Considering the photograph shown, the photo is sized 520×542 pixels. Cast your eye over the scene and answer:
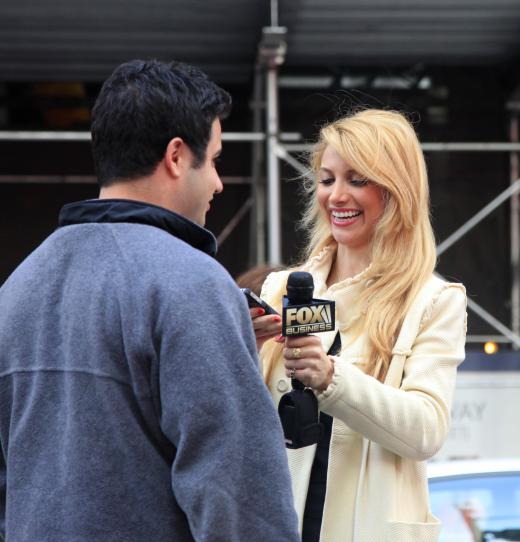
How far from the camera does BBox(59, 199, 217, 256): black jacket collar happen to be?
1942 millimetres

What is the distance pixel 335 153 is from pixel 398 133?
167mm

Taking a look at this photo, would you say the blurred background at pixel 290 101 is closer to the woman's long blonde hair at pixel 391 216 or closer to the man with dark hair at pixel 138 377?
the woman's long blonde hair at pixel 391 216

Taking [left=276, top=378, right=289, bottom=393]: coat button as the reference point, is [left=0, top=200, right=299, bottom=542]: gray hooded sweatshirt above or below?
above

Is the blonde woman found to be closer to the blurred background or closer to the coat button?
the coat button

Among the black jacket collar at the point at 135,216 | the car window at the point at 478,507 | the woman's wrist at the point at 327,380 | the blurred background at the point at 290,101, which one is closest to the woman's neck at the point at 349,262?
the woman's wrist at the point at 327,380

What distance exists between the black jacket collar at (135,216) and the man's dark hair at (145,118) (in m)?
0.05

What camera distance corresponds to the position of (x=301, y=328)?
2.31 metres

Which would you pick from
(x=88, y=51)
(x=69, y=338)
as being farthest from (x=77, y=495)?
(x=88, y=51)

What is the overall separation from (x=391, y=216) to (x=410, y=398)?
0.48 meters

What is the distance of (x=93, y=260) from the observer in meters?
1.90

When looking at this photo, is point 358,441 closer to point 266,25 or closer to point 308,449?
point 308,449

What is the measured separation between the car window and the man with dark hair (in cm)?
253

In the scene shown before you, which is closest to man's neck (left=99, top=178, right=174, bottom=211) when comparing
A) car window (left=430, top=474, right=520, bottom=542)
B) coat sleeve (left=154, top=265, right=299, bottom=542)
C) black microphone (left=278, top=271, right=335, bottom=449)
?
coat sleeve (left=154, top=265, right=299, bottom=542)

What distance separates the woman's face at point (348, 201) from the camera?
2.79 m
